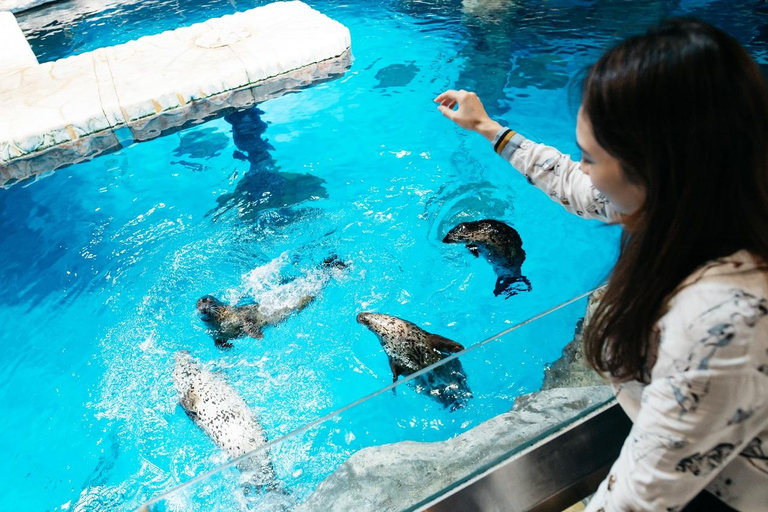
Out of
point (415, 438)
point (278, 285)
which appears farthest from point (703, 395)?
point (278, 285)

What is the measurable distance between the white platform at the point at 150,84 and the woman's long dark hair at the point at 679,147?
13.3ft

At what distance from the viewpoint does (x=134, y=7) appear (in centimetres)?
1076

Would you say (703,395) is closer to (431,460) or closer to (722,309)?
(722,309)

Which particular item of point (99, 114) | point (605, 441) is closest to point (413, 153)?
point (99, 114)

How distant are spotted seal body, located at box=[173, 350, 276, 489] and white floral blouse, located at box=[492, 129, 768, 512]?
233cm

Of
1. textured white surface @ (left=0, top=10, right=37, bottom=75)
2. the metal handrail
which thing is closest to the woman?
the metal handrail

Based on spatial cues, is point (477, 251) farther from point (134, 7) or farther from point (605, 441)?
point (134, 7)

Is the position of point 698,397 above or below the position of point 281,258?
above

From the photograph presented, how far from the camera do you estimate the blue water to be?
11.7ft

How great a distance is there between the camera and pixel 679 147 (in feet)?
3.02

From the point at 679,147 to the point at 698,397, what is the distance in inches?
16.6

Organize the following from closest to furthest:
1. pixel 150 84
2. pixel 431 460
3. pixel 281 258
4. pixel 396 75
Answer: pixel 431 460 < pixel 150 84 < pixel 281 258 < pixel 396 75

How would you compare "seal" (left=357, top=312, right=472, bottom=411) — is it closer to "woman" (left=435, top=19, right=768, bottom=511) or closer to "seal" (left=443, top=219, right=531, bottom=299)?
"seal" (left=443, top=219, right=531, bottom=299)

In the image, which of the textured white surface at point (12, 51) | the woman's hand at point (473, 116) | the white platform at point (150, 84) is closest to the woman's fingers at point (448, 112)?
the woman's hand at point (473, 116)
